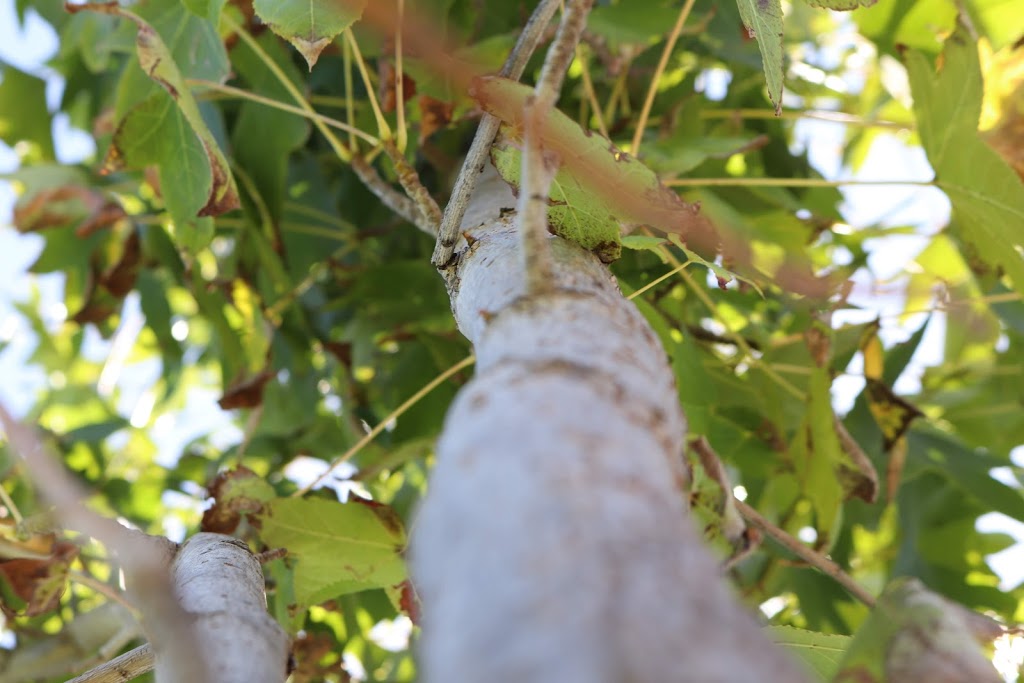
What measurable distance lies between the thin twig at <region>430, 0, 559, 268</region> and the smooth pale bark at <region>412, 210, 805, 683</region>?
0.72ft

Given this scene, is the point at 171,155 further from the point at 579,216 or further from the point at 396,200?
the point at 579,216

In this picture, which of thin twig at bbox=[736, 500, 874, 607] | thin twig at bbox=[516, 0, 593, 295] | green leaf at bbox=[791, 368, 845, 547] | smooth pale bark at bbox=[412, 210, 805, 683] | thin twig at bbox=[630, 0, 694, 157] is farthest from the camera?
green leaf at bbox=[791, 368, 845, 547]

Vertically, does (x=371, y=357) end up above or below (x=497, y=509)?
below

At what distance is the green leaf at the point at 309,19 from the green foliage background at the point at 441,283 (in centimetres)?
1

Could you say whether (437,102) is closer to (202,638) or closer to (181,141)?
(181,141)

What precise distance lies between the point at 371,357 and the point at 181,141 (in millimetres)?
576

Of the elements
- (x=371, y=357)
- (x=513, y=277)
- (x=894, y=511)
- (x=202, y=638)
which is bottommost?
(x=894, y=511)

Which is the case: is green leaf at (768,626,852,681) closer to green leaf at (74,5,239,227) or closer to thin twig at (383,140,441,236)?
thin twig at (383,140,441,236)

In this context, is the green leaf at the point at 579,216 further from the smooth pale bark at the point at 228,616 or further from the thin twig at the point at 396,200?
the smooth pale bark at the point at 228,616

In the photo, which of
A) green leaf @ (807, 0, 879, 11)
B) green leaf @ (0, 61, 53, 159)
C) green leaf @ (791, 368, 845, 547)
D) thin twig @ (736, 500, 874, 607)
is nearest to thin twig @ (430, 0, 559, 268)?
green leaf @ (807, 0, 879, 11)

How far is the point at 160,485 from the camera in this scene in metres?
1.66

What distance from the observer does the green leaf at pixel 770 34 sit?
63 cm

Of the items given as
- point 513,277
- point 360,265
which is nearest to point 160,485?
point 360,265

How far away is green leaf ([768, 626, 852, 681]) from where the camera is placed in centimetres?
66
